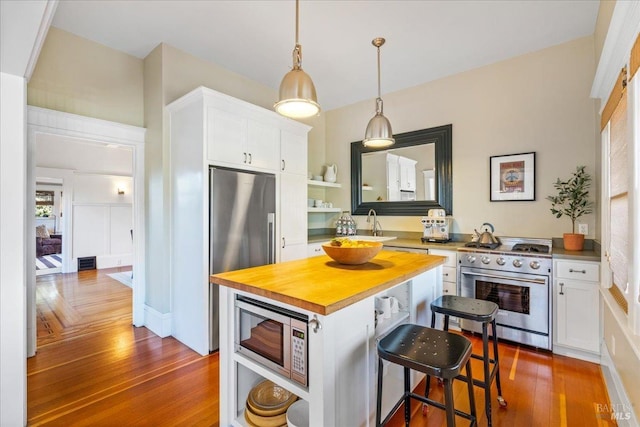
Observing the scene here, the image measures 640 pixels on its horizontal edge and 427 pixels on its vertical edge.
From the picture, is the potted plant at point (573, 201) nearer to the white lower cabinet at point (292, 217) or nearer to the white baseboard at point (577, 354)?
the white baseboard at point (577, 354)

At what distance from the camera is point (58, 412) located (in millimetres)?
1897

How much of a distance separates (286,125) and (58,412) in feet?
10.1

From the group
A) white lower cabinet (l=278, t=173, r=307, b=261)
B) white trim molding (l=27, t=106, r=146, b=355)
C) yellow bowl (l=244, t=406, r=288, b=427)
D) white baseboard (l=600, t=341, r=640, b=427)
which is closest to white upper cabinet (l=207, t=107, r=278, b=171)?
white lower cabinet (l=278, t=173, r=307, b=261)

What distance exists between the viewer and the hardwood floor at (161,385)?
1.86m

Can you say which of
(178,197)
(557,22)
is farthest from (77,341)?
(557,22)

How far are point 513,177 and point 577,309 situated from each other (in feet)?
4.67

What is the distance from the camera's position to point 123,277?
5.63 meters

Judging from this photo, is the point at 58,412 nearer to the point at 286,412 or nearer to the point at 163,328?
the point at 163,328

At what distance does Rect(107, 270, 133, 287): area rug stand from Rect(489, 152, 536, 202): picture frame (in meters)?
5.72

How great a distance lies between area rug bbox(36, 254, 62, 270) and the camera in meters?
6.26

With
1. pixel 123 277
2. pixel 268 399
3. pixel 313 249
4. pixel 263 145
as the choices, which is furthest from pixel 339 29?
pixel 123 277

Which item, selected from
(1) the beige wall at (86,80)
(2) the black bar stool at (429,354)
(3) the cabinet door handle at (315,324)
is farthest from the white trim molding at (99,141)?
(2) the black bar stool at (429,354)

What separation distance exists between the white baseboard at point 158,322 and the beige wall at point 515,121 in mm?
3142

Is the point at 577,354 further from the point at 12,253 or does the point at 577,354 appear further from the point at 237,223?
the point at 12,253
